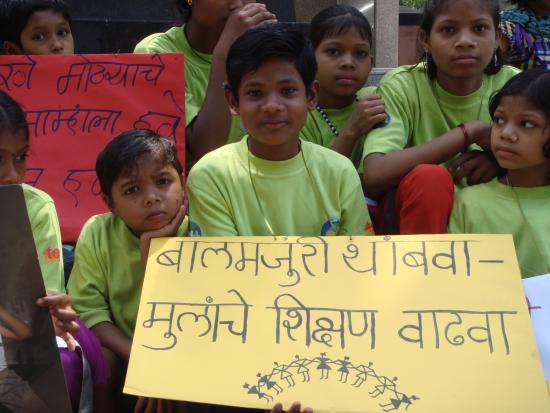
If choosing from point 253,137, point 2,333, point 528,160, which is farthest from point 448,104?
point 2,333

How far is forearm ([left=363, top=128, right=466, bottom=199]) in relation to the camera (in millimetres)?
2768

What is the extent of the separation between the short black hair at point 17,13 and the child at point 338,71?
1194 millimetres

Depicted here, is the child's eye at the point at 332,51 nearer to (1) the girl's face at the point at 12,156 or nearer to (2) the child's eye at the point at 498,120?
(2) the child's eye at the point at 498,120

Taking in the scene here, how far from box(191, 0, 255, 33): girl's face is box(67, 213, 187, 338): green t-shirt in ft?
3.58

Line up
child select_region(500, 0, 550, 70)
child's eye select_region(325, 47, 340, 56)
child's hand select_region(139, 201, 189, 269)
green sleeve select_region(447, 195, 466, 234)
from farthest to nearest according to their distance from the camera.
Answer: child select_region(500, 0, 550, 70) < child's eye select_region(325, 47, 340, 56) < green sleeve select_region(447, 195, 466, 234) < child's hand select_region(139, 201, 189, 269)

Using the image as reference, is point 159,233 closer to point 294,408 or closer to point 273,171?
point 273,171

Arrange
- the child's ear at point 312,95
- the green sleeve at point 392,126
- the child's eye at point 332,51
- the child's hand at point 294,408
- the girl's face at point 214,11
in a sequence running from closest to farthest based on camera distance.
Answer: the child's hand at point 294,408
the child's ear at point 312,95
the green sleeve at point 392,126
the girl's face at point 214,11
the child's eye at point 332,51

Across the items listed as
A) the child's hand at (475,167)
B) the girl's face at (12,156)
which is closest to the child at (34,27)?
the girl's face at (12,156)

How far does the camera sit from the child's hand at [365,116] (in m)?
2.91

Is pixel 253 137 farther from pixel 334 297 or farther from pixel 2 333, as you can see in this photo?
pixel 2 333

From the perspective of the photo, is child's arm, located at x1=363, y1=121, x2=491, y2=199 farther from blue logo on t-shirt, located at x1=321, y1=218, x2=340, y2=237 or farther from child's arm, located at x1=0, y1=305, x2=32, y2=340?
child's arm, located at x1=0, y1=305, x2=32, y2=340

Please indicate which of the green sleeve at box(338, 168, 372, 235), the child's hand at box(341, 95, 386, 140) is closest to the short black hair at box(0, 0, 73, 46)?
the child's hand at box(341, 95, 386, 140)

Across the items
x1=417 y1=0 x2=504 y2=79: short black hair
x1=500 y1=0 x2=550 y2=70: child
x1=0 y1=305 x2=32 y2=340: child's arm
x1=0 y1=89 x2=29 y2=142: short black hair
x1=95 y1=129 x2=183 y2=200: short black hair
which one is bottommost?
x1=0 y1=305 x2=32 y2=340: child's arm

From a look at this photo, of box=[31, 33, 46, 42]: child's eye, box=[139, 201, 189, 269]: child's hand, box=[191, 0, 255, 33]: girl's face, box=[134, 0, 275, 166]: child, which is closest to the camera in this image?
box=[139, 201, 189, 269]: child's hand
